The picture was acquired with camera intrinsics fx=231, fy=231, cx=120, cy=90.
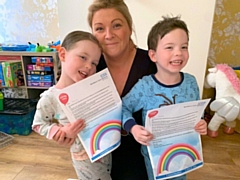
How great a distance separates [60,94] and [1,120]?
62.3 inches

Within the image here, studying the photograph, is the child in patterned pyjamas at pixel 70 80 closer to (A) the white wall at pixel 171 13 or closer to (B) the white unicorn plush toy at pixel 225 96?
(A) the white wall at pixel 171 13

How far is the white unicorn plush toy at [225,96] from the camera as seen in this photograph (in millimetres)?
1835

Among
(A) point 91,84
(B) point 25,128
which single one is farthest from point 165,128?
(B) point 25,128

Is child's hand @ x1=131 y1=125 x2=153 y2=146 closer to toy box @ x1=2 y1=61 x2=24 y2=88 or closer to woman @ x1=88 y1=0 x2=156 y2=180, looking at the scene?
woman @ x1=88 y1=0 x2=156 y2=180

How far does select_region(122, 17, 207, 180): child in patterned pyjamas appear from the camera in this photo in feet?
2.65

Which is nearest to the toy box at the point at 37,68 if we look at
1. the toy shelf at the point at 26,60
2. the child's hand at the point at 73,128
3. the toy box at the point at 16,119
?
the toy shelf at the point at 26,60

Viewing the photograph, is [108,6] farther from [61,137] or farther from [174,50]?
[61,137]

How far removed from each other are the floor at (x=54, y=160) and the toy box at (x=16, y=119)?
0.23 feet

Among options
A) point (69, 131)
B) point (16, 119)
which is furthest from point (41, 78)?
point (69, 131)

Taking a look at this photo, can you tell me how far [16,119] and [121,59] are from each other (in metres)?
1.35

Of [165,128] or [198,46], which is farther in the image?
[198,46]

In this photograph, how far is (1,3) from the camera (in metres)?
2.47

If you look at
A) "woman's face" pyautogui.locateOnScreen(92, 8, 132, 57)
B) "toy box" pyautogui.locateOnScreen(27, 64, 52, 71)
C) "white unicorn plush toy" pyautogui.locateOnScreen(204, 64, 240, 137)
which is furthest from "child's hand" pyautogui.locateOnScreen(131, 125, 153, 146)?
"toy box" pyautogui.locateOnScreen(27, 64, 52, 71)

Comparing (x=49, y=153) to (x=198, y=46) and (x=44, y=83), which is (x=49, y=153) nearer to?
(x=44, y=83)
